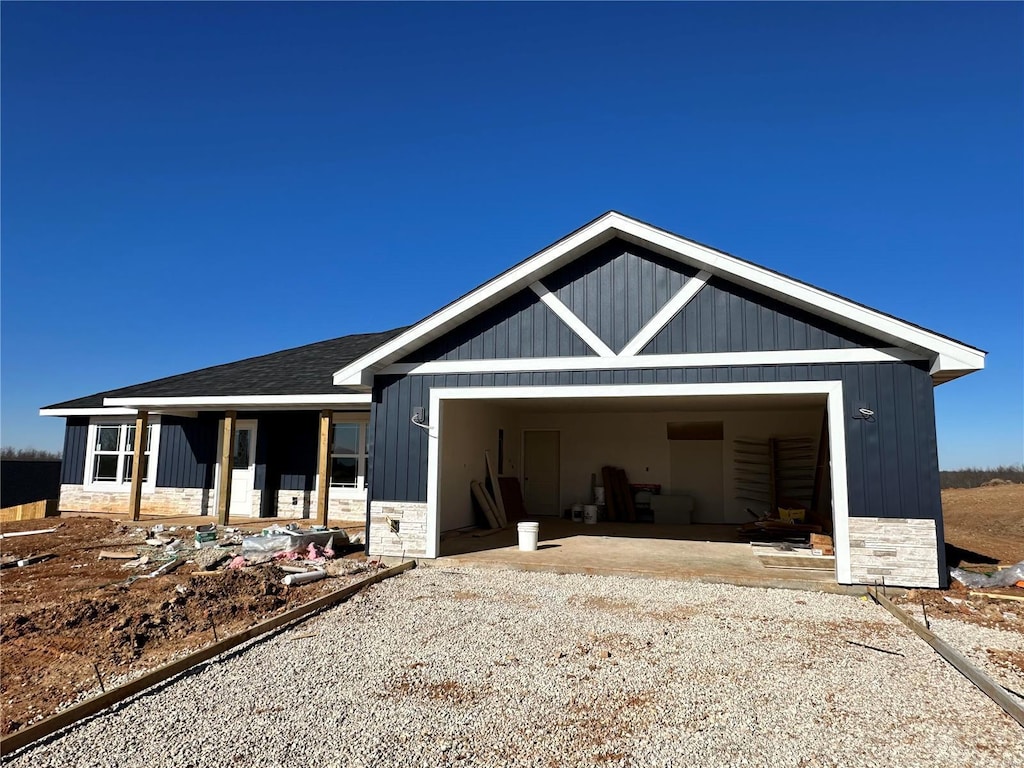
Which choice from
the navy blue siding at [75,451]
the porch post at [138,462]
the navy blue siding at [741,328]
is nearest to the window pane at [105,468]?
the navy blue siding at [75,451]

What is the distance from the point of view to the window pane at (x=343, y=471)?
1373 centimetres

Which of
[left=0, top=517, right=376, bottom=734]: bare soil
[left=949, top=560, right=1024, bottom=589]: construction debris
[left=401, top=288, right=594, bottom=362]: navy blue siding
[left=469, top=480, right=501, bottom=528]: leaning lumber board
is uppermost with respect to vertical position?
[left=401, top=288, right=594, bottom=362]: navy blue siding

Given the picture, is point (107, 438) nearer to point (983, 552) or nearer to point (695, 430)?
point (695, 430)

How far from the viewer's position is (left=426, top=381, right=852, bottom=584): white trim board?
25.7 ft

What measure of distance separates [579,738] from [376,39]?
10.9 m

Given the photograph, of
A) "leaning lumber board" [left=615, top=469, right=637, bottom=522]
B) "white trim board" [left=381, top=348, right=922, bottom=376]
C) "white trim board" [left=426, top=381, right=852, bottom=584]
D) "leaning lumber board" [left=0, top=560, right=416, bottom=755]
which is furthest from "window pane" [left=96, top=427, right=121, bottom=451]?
"leaning lumber board" [left=615, top=469, right=637, bottom=522]

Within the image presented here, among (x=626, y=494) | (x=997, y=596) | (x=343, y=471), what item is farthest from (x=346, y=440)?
(x=997, y=596)

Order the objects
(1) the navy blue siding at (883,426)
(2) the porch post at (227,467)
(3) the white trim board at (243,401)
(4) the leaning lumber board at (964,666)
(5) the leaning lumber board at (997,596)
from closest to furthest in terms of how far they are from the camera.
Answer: (4) the leaning lumber board at (964,666)
(5) the leaning lumber board at (997,596)
(1) the navy blue siding at (883,426)
(3) the white trim board at (243,401)
(2) the porch post at (227,467)

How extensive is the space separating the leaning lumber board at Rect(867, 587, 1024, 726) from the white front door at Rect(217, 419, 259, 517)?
1321cm

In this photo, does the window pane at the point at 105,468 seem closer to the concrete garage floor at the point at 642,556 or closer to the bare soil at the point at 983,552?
the concrete garage floor at the point at 642,556

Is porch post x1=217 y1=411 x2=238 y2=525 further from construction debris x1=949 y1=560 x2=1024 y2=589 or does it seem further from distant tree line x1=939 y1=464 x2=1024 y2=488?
distant tree line x1=939 y1=464 x2=1024 y2=488

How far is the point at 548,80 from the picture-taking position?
11.1 meters

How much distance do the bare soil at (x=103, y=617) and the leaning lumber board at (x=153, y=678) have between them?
1.23 ft

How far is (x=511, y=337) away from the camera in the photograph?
9547 mm
